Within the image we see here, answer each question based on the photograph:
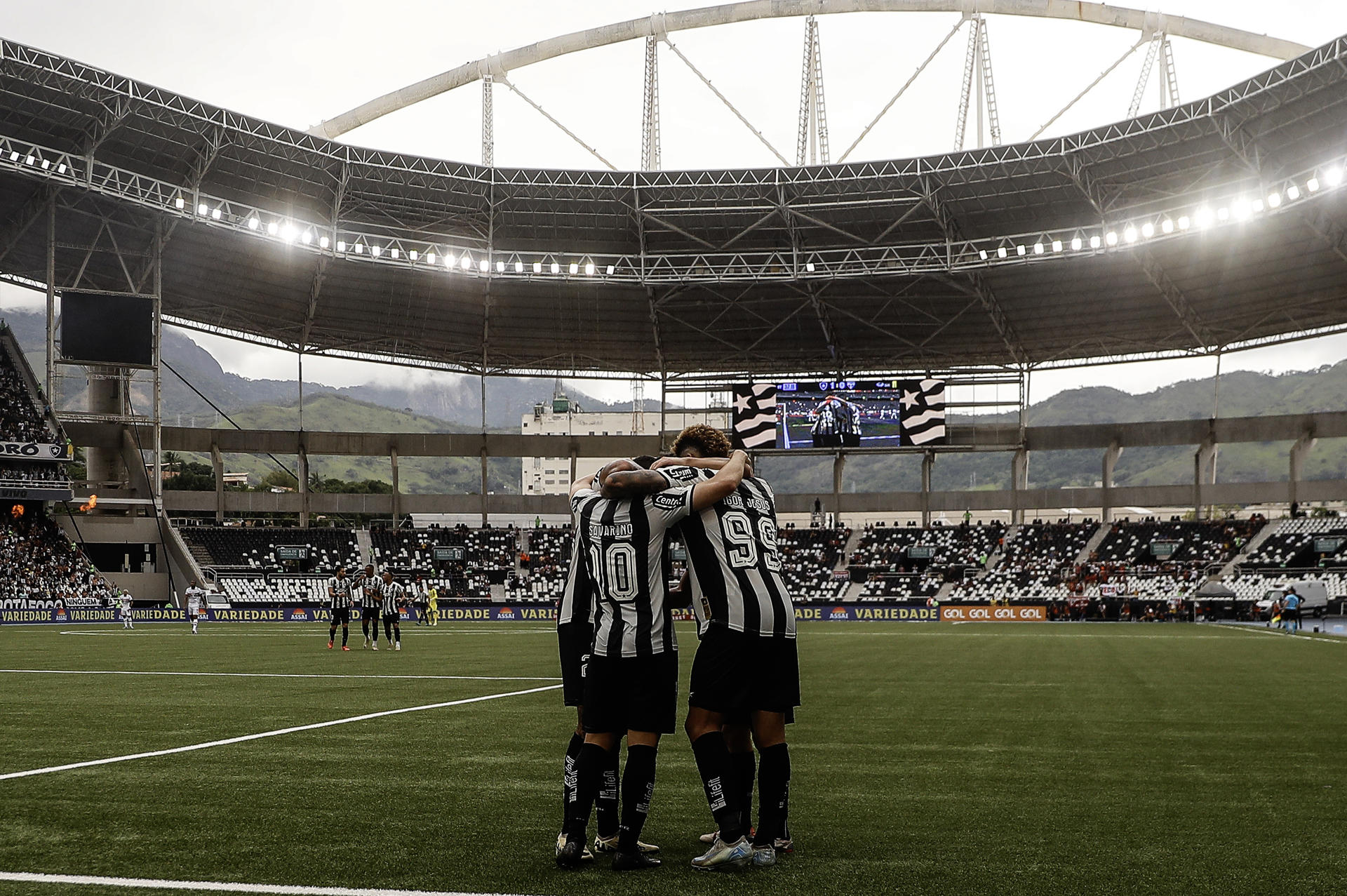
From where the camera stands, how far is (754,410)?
61.8 m

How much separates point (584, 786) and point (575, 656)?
32.9 inches

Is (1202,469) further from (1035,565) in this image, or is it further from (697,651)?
(697,651)

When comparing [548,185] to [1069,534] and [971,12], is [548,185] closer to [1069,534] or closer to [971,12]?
[971,12]

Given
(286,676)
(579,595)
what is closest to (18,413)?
(286,676)

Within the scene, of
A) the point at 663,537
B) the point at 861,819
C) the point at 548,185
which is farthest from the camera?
the point at 548,185

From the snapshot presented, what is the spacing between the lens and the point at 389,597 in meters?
26.3

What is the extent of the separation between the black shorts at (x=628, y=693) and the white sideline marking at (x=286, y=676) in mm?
11001

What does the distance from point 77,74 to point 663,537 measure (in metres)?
44.9

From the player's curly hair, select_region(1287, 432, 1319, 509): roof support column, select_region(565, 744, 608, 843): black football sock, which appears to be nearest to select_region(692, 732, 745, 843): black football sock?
select_region(565, 744, 608, 843): black football sock

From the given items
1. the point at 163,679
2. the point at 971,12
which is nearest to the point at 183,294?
the point at 971,12

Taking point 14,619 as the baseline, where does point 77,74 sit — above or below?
above

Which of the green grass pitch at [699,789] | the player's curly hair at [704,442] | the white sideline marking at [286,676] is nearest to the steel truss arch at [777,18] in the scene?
the white sideline marking at [286,676]

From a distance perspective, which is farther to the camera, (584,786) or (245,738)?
(245,738)

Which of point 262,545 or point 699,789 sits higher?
point 262,545
